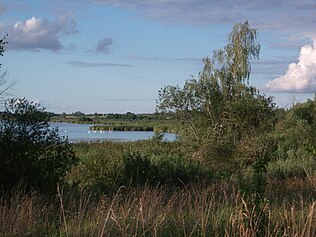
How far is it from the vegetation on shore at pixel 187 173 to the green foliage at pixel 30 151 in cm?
3

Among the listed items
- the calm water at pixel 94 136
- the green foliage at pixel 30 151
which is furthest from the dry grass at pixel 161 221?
the calm water at pixel 94 136

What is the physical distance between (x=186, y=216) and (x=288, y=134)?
30.7 meters

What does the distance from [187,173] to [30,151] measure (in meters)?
7.05

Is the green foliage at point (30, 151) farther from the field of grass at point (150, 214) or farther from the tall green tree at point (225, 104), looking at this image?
the tall green tree at point (225, 104)

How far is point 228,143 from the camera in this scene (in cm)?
3061

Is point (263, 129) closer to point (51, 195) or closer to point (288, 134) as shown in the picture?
point (288, 134)

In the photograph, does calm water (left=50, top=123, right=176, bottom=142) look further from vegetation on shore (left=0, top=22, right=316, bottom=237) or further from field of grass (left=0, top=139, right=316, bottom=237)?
field of grass (left=0, top=139, right=316, bottom=237)

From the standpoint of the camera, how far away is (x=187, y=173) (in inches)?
838

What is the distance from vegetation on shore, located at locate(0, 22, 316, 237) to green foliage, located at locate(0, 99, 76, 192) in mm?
28

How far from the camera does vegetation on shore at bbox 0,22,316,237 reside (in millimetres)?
9102

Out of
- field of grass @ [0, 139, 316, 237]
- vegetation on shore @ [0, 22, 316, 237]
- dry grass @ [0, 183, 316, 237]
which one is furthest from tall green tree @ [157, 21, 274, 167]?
dry grass @ [0, 183, 316, 237]

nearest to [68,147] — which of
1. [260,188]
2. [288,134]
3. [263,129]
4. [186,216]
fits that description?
[186,216]

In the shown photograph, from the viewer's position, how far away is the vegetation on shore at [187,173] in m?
9.10

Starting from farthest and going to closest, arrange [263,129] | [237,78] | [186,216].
A: [237,78], [263,129], [186,216]
